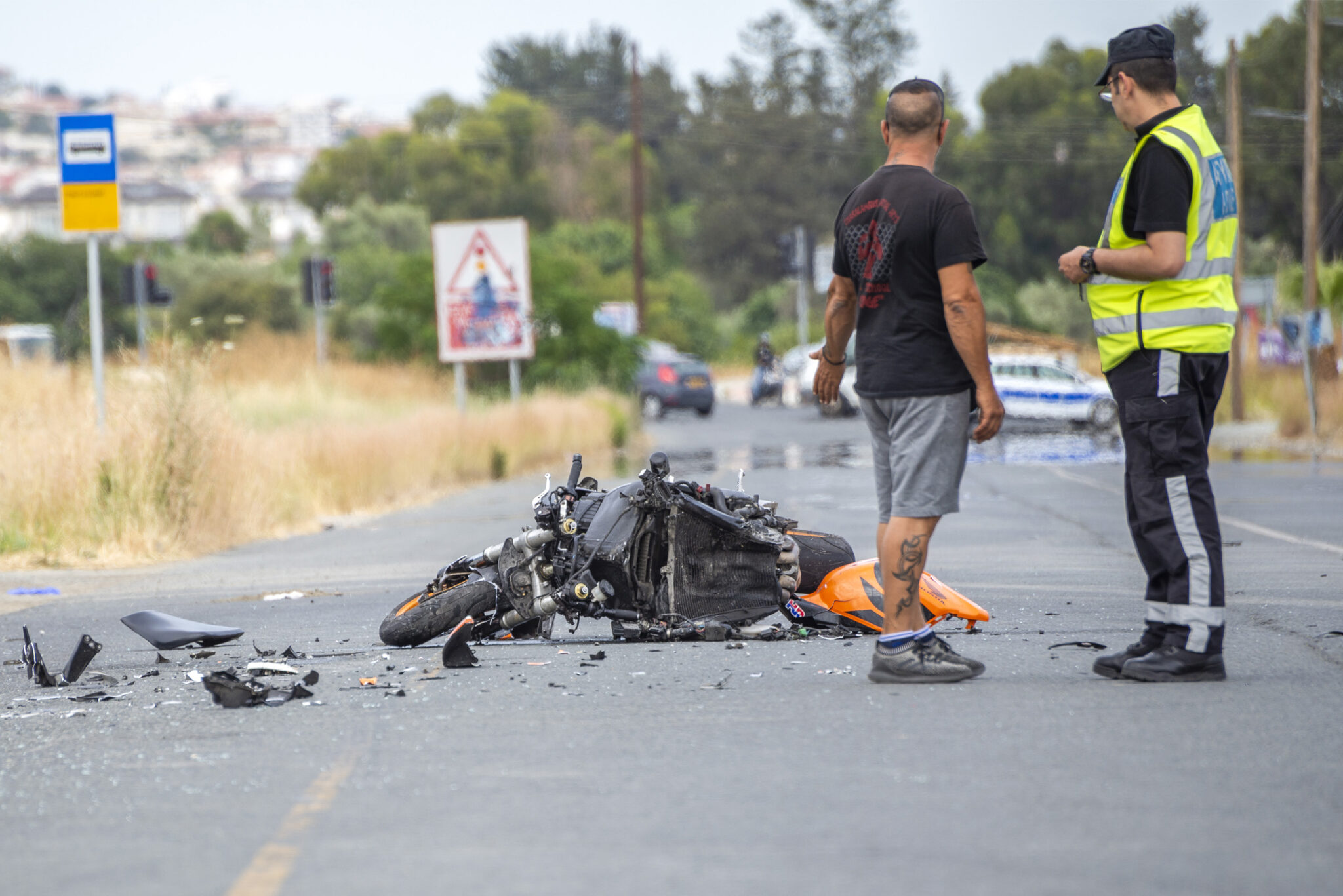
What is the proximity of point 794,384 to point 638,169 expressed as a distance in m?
8.19

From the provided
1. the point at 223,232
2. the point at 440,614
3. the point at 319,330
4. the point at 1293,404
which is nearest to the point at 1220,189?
the point at 440,614

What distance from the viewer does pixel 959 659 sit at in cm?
584

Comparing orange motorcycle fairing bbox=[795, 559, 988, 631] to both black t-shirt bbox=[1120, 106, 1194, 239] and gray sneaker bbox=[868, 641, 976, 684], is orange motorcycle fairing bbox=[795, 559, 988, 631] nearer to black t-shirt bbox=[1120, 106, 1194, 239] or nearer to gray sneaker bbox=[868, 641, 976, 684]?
gray sneaker bbox=[868, 641, 976, 684]

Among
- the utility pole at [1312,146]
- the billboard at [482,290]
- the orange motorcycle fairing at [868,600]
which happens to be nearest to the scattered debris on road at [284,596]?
the orange motorcycle fairing at [868,600]

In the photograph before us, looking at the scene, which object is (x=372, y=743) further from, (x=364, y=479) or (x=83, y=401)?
(x=364, y=479)

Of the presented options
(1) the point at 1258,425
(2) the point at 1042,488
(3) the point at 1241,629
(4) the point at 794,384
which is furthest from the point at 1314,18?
(3) the point at 1241,629

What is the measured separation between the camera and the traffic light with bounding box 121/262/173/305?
93.4ft

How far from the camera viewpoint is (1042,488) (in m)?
17.1

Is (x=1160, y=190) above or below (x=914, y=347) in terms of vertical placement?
above

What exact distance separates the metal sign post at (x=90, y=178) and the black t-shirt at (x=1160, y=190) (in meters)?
9.96

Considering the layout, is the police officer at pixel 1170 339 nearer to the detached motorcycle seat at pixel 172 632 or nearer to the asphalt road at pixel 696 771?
the asphalt road at pixel 696 771

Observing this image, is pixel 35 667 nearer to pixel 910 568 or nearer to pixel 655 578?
pixel 655 578

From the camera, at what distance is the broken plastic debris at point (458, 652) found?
653 cm

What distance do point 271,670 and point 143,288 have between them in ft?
77.6
